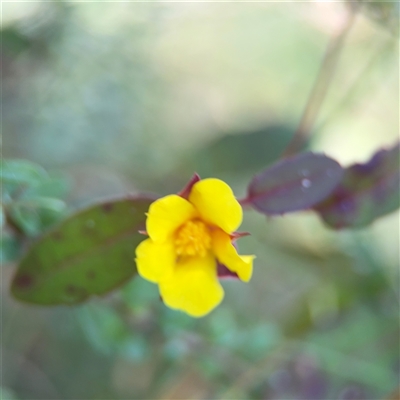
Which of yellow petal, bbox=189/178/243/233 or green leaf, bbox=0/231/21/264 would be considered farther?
green leaf, bbox=0/231/21/264

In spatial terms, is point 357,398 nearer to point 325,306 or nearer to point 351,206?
point 325,306

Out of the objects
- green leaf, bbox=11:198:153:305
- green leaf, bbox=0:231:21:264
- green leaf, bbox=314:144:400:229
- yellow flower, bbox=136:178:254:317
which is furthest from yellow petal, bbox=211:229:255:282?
green leaf, bbox=0:231:21:264

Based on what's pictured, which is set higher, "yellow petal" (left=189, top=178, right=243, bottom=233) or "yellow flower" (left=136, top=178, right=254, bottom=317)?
"yellow petal" (left=189, top=178, right=243, bottom=233)

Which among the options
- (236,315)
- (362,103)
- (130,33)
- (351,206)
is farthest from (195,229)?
(362,103)

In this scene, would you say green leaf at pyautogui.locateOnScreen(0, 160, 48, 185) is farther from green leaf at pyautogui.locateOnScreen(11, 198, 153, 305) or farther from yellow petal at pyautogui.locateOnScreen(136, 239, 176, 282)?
yellow petal at pyautogui.locateOnScreen(136, 239, 176, 282)

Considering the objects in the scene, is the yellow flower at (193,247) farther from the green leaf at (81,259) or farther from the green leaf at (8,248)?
the green leaf at (8,248)

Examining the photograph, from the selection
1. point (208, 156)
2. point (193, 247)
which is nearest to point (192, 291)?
point (193, 247)
